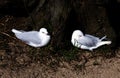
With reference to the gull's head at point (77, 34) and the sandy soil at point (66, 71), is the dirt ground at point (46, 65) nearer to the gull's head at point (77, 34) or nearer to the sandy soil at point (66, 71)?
the sandy soil at point (66, 71)

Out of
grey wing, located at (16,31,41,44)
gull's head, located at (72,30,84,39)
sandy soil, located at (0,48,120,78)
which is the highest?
gull's head, located at (72,30,84,39)

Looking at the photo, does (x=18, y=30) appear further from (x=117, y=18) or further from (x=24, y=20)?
(x=117, y=18)

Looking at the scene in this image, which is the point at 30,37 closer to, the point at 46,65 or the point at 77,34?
the point at 46,65

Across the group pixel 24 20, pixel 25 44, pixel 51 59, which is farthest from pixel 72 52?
pixel 24 20

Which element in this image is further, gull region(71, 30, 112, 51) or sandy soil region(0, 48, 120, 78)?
gull region(71, 30, 112, 51)

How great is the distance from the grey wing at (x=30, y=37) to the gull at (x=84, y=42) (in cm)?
52

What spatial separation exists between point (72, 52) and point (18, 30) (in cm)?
96

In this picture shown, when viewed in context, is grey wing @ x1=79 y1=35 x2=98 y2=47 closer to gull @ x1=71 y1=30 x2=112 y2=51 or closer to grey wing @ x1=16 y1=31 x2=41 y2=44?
gull @ x1=71 y1=30 x2=112 y2=51

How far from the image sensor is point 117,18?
685 cm

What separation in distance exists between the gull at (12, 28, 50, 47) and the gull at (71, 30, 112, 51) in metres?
0.39

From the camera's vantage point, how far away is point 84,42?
252 inches

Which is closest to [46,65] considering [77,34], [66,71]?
[66,71]

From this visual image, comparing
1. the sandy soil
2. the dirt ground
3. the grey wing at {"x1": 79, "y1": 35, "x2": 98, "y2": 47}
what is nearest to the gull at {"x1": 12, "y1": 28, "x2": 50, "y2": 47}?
the dirt ground

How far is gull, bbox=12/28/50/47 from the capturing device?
6383 millimetres
